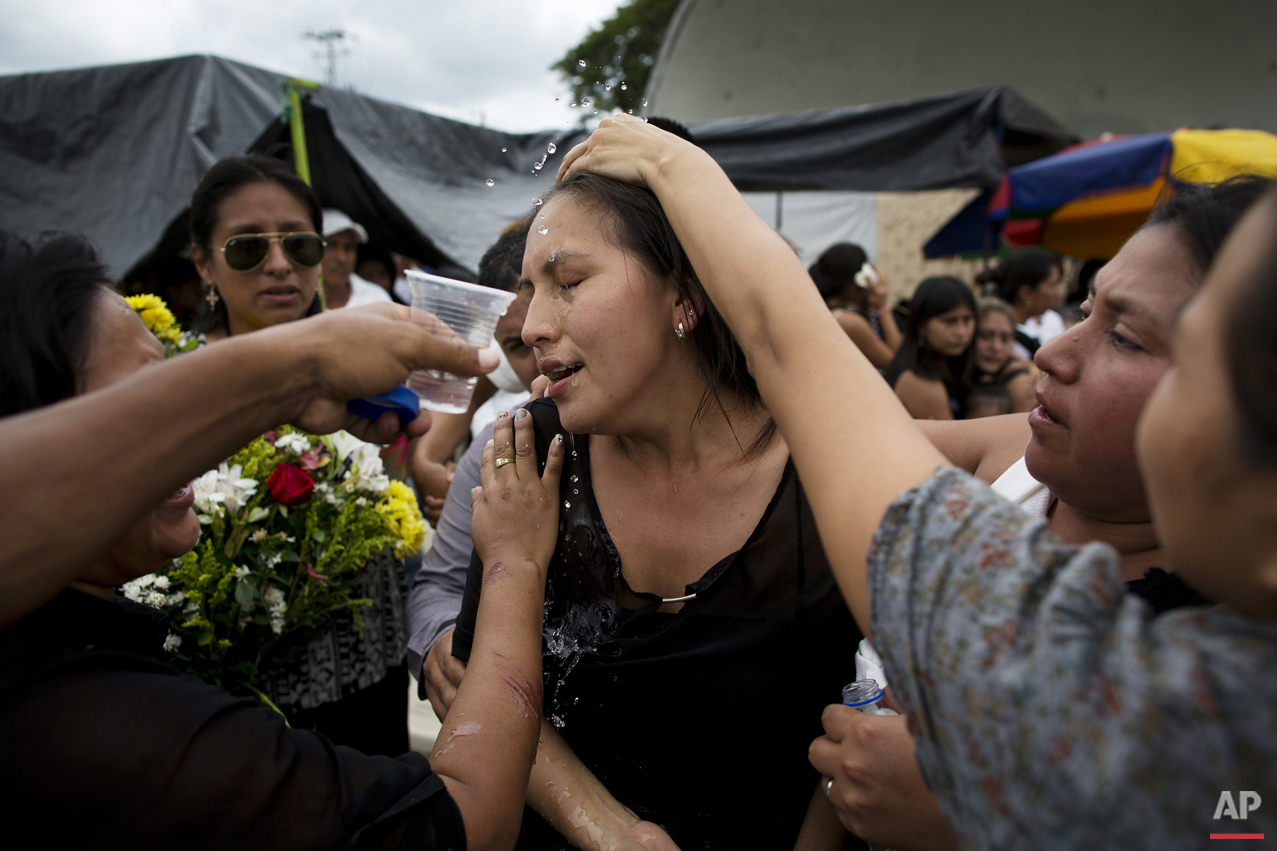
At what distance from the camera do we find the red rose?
7.27ft

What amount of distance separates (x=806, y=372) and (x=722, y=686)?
0.92 meters

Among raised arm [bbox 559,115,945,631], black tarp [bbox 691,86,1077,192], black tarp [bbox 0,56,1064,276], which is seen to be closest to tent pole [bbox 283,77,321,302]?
black tarp [bbox 0,56,1064,276]

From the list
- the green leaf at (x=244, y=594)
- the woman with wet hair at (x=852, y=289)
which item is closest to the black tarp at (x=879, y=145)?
the woman with wet hair at (x=852, y=289)

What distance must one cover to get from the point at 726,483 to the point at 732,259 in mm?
864

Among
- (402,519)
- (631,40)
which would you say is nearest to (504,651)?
(402,519)

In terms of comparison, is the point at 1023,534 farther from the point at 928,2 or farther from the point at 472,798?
the point at 928,2

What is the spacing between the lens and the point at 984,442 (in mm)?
1875

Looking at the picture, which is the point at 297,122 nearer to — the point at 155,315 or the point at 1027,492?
the point at 155,315

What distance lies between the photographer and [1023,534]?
2.64 feet

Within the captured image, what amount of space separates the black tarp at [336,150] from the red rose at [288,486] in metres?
3.58

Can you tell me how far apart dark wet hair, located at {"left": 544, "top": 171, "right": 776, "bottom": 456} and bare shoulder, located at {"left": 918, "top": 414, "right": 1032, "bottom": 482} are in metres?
0.44

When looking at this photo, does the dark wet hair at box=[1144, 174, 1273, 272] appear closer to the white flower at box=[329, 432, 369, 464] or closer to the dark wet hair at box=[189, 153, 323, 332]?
the white flower at box=[329, 432, 369, 464]

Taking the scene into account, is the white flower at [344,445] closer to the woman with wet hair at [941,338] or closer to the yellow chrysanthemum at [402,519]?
the yellow chrysanthemum at [402,519]

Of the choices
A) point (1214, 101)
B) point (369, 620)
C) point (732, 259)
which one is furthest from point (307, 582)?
point (1214, 101)
